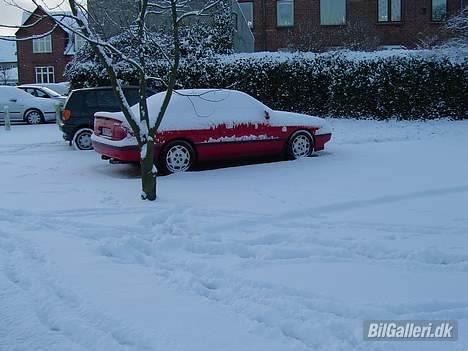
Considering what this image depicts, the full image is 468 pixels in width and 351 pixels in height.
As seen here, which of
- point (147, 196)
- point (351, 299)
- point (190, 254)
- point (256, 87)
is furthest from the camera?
point (256, 87)

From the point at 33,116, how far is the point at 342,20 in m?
15.1

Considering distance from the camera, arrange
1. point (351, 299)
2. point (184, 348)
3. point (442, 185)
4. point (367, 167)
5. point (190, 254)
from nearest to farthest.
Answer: point (184, 348)
point (351, 299)
point (190, 254)
point (442, 185)
point (367, 167)

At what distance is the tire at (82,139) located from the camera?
45.8ft

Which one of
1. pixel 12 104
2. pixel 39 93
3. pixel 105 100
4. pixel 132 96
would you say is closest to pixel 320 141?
pixel 132 96

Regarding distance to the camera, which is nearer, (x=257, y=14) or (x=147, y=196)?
(x=147, y=196)

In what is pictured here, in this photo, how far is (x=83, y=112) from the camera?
1405 cm

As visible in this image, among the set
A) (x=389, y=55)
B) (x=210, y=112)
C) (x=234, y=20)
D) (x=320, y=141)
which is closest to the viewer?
(x=210, y=112)

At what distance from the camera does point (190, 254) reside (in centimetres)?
545

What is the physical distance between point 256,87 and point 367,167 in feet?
30.3

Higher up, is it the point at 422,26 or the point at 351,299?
the point at 422,26

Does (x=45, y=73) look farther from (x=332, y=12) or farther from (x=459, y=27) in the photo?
(x=459, y=27)

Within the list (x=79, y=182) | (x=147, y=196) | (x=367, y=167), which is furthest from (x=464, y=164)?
(x=79, y=182)

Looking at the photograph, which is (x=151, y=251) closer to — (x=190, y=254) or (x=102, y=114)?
(x=190, y=254)

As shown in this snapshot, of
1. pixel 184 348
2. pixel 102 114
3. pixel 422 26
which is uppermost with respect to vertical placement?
pixel 422 26
